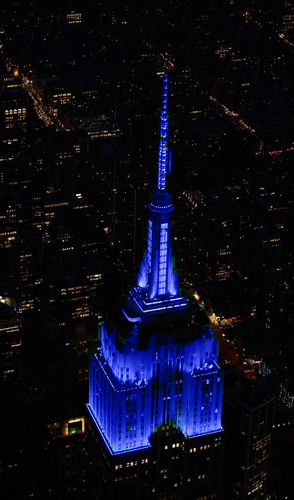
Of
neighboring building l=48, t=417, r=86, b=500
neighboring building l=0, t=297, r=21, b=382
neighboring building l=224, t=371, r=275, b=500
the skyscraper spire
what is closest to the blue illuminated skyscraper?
the skyscraper spire

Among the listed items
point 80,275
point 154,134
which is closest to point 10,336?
point 80,275

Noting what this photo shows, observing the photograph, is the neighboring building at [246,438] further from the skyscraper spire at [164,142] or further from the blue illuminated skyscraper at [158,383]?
the skyscraper spire at [164,142]

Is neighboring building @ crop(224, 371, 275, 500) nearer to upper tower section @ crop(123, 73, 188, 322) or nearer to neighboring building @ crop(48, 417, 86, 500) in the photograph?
neighboring building @ crop(48, 417, 86, 500)

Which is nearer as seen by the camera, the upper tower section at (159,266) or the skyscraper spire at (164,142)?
the skyscraper spire at (164,142)

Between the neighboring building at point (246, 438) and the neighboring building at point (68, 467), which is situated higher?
the neighboring building at point (246, 438)

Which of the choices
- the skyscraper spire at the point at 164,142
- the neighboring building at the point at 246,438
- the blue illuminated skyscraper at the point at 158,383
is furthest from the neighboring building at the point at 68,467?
the skyscraper spire at the point at 164,142

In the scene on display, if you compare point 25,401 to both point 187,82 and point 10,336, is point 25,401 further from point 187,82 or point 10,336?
point 187,82
